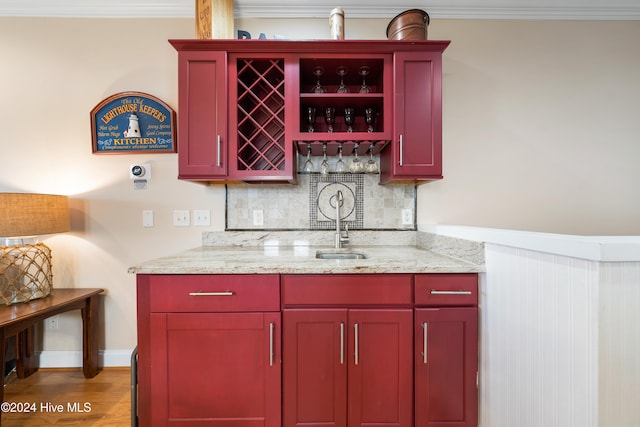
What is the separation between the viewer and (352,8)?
1812 millimetres

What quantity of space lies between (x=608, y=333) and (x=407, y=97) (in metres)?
1.29

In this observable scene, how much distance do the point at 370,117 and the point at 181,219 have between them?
1.51 metres

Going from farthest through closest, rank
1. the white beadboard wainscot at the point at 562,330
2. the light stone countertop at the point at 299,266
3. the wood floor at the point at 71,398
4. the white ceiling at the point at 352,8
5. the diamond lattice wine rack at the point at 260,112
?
the white ceiling at the point at 352,8 < the diamond lattice wine rack at the point at 260,112 < the wood floor at the point at 71,398 < the light stone countertop at the point at 299,266 < the white beadboard wainscot at the point at 562,330

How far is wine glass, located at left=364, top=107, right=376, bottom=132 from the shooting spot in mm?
1580

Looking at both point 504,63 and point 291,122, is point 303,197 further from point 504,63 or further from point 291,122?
point 504,63

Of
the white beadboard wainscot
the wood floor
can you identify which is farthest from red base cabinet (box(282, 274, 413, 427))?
the wood floor

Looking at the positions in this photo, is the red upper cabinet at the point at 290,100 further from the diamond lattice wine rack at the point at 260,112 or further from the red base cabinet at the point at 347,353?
the red base cabinet at the point at 347,353

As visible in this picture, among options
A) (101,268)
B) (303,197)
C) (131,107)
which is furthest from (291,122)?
(101,268)

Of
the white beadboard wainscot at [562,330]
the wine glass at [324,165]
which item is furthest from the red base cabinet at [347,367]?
the wine glass at [324,165]

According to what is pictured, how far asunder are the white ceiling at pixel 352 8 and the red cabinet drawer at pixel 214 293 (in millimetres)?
1869

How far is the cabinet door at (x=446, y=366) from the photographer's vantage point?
45.2 inches

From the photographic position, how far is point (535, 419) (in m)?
0.92

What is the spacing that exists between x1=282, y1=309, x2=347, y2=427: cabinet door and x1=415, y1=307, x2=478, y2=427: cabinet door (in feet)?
1.15

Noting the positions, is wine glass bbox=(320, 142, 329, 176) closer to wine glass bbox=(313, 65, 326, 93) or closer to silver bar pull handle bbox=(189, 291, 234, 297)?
wine glass bbox=(313, 65, 326, 93)
